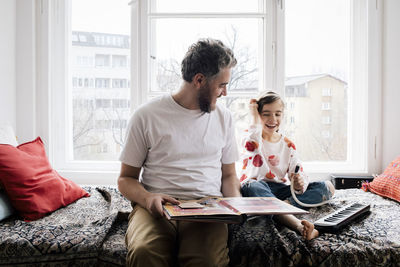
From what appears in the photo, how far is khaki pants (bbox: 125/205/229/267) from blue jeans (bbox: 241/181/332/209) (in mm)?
418

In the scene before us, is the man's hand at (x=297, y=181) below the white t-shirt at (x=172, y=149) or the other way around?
below

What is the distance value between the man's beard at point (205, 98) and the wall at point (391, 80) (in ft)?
5.31

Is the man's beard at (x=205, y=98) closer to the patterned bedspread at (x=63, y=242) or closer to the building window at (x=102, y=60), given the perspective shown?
the patterned bedspread at (x=63, y=242)

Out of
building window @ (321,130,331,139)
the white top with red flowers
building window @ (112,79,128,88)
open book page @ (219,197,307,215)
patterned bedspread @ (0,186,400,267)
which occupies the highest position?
building window @ (112,79,128,88)

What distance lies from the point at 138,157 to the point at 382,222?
1.20m

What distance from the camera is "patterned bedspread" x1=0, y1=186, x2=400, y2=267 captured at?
1300 millimetres

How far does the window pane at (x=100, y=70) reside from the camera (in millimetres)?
2662

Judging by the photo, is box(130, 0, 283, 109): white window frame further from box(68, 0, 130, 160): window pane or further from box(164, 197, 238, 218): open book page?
box(164, 197, 238, 218): open book page

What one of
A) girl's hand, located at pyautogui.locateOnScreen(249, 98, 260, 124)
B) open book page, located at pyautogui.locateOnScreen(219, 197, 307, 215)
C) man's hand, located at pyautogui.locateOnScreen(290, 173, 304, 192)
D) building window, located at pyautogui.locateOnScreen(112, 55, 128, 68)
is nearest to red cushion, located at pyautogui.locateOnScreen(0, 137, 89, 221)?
open book page, located at pyautogui.locateOnScreen(219, 197, 307, 215)

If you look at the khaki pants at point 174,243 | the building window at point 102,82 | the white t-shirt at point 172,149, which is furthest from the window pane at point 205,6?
the khaki pants at point 174,243

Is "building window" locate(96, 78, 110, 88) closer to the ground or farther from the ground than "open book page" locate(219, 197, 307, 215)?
farther from the ground

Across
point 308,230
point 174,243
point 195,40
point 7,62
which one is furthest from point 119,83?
point 308,230

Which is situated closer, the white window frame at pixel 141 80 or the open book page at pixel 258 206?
the open book page at pixel 258 206

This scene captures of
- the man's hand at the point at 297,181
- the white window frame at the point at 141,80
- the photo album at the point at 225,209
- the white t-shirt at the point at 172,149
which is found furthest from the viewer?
the white window frame at the point at 141,80
